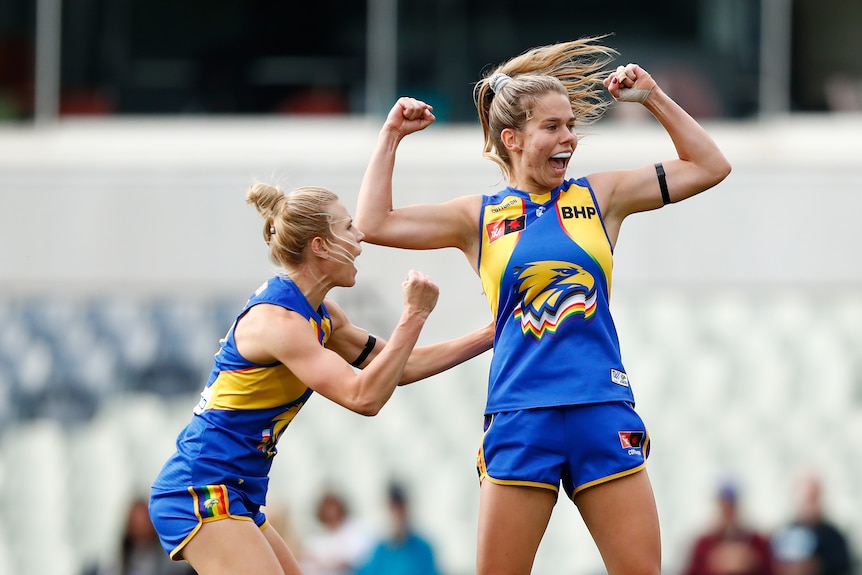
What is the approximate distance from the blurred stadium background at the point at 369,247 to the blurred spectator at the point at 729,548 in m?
0.59

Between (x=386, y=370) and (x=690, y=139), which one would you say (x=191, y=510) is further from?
(x=690, y=139)

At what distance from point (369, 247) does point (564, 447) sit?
556 centimetres

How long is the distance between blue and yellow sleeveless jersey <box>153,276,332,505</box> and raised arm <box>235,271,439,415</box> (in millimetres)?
81

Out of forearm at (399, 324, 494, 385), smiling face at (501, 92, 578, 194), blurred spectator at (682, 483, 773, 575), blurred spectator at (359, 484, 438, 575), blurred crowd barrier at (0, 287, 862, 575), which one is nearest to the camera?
smiling face at (501, 92, 578, 194)

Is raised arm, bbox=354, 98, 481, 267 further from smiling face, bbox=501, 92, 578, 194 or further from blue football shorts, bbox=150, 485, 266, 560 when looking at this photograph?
blue football shorts, bbox=150, 485, 266, 560

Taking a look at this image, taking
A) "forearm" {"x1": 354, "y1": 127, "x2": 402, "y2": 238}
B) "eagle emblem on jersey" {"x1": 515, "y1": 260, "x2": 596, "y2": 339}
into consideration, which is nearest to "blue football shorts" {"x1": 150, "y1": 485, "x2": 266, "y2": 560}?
"forearm" {"x1": 354, "y1": 127, "x2": 402, "y2": 238}

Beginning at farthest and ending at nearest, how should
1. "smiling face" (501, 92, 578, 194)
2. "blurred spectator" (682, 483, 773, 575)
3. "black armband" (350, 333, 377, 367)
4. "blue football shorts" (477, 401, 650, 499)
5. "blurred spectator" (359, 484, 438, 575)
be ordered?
"blurred spectator" (359, 484, 438, 575) → "blurred spectator" (682, 483, 773, 575) → "black armband" (350, 333, 377, 367) → "smiling face" (501, 92, 578, 194) → "blue football shorts" (477, 401, 650, 499)

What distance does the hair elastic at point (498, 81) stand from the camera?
392 centimetres

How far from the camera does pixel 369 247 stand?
9.12 metres

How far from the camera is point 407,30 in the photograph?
9523mm

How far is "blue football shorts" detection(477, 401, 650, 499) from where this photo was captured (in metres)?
3.66

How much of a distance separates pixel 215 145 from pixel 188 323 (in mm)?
1339

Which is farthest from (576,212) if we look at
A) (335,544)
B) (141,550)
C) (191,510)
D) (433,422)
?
(433,422)

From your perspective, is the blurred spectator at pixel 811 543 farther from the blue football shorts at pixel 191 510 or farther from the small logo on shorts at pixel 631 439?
the blue football shorts at pixel 191 510
